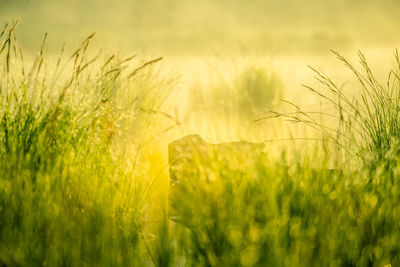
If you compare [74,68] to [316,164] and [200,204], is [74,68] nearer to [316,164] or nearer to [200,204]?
[200,204]

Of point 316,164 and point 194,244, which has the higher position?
point 316,164

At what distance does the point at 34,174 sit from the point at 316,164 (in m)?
1.47

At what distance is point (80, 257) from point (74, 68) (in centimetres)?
121

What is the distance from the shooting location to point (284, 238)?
1781 millimetres

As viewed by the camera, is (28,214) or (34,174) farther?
(34,174)

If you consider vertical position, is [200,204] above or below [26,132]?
below

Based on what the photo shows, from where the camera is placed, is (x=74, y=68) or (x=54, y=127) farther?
(x=74, y=68)

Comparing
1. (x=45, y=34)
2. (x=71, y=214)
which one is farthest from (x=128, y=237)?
(x=45, y=34)

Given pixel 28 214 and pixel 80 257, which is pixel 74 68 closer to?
pixel 28 214

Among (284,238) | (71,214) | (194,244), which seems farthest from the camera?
(71,214)

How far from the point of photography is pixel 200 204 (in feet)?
6.81

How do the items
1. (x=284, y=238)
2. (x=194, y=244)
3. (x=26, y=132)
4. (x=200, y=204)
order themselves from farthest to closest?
(x=26, y=132) < (x=200, y=204) < (x=194, y=244) < (x=284, y=238)

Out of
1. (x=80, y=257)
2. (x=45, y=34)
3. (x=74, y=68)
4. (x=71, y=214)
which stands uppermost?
(x=45, y=34)

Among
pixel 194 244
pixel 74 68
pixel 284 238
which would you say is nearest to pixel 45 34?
pixel 74 68
